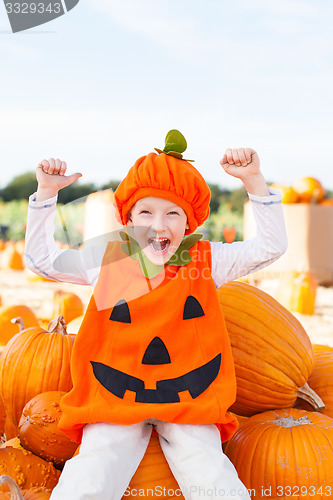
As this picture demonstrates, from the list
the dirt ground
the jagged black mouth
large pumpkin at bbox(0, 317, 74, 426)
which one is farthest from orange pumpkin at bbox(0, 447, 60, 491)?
the dirt ground

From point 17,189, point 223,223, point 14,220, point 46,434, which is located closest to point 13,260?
point 223,223

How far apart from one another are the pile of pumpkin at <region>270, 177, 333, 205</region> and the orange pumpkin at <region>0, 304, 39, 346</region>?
17.8ft

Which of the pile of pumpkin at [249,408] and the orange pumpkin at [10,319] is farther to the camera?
the orange pumpkin at [10,319]

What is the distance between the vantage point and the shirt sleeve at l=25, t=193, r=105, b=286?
1.83 metres

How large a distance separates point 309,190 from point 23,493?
7518 mm

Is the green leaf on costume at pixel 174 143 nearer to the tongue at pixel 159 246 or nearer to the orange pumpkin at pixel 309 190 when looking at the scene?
the tongue at pixel 159 246

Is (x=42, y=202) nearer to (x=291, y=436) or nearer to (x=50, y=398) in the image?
(x=50, y=398)

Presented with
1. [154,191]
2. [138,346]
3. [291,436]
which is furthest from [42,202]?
[291,436]

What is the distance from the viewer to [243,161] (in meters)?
1.84

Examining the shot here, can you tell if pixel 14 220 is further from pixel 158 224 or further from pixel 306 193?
pixel 158 224

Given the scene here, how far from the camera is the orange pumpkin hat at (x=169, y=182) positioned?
180cm

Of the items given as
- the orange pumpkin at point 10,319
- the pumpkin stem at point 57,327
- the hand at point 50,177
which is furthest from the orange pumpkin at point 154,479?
the orange pumpkin at point 10,319

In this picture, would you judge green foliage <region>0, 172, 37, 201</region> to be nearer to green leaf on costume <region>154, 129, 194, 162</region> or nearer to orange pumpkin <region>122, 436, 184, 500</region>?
green leaf on costume <region>154, 129, 194, 162</region>

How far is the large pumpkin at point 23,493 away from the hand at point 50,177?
3.13ft
